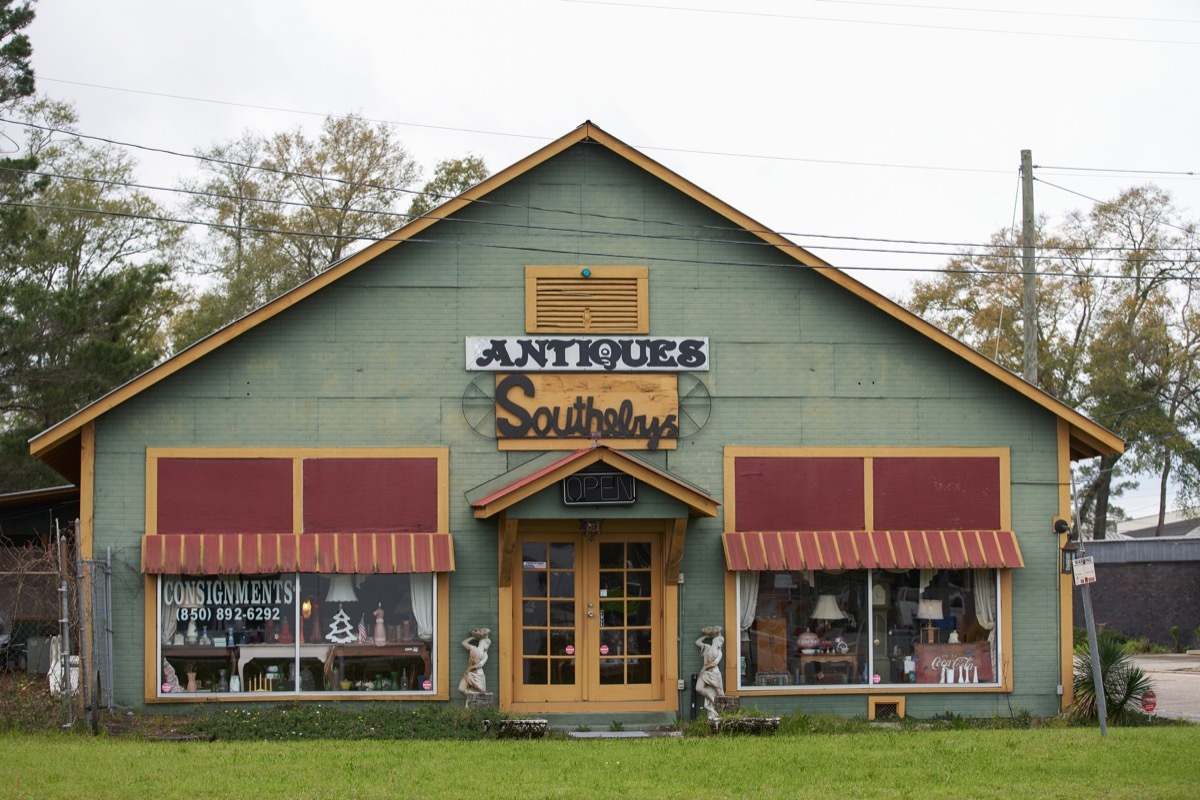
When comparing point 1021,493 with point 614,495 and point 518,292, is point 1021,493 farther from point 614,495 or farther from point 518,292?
point 518,292

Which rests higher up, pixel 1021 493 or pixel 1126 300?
pixel 1126 300

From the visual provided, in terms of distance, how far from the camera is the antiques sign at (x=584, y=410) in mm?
19516

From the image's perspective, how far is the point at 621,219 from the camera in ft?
65.5

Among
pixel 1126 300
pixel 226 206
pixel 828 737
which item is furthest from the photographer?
pixel 1126 300

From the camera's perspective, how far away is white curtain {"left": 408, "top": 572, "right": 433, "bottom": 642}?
63.3 feet

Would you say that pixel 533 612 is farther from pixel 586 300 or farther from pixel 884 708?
pixel 884 708

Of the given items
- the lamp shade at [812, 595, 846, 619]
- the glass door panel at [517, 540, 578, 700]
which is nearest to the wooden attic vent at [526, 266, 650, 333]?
the glass door panel at [517, 540, 578, 700]

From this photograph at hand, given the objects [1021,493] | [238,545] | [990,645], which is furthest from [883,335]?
[238,545]

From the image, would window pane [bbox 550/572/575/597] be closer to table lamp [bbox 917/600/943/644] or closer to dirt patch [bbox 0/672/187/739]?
table lamp [bbox 917/600/943/644]

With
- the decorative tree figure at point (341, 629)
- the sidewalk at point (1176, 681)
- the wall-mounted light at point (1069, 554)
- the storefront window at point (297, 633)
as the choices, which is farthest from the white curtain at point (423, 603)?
the sidewalk at point (1176, 681)

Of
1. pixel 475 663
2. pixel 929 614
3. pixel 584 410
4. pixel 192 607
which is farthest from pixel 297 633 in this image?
pixel 929 614

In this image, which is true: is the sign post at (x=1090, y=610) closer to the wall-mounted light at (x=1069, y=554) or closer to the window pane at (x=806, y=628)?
the wall-mounted light at (x=1069, y=554)

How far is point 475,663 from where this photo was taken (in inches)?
742

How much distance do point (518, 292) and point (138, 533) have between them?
5.88m
